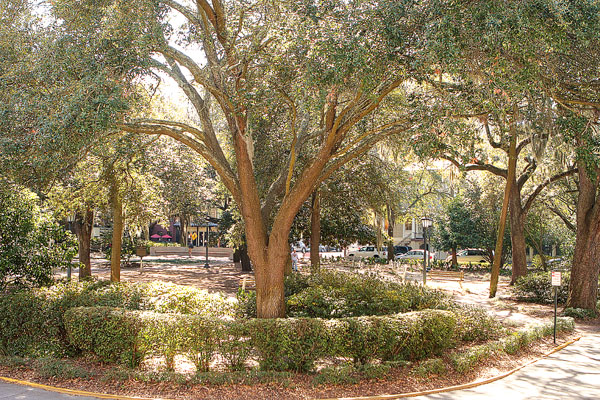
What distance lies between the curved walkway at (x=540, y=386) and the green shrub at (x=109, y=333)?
1036 mm

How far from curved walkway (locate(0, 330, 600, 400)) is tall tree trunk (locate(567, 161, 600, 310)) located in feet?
18.1

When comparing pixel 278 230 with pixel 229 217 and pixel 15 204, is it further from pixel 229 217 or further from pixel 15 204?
pixel 229 217

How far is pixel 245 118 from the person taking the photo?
9.70 m

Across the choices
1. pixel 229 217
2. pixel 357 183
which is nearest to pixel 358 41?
pixel 357 183

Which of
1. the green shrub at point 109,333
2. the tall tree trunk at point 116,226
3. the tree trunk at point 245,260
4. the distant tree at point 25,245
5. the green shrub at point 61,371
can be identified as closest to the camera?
the green shrub at point 61,371

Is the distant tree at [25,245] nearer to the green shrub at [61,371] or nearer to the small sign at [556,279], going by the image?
the green shrub at [61,371]

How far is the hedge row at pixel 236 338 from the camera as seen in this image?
7.64m

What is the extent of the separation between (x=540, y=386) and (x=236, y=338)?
5067mm

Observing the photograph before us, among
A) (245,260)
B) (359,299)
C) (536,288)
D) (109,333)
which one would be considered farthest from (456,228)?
(109,333)

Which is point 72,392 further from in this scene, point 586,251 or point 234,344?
point 586,251

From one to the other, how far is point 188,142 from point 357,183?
8580mm

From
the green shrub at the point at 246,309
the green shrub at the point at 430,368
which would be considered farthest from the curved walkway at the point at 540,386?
the green shrub at the point at 246,309

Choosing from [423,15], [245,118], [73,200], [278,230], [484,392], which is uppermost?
[423,15]

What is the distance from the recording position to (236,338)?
7.64m
